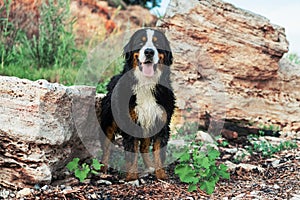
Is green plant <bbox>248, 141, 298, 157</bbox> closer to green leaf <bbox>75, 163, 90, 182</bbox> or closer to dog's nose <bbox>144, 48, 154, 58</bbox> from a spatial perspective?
dog's nose <bbox>144, 48, 154, 58</bbox>

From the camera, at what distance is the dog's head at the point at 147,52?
12.8ft

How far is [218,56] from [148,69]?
249cm

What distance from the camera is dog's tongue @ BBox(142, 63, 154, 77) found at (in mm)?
3955

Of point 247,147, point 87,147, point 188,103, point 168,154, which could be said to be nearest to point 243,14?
point 188,103

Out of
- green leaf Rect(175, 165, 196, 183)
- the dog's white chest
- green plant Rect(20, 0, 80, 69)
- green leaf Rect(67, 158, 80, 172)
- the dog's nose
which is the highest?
green plant Rect(20, 0, 80, 69)

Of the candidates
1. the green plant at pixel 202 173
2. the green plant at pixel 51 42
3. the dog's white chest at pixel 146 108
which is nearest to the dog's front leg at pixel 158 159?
the dog's white chest at pixel 146 108

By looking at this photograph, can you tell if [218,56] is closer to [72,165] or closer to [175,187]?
[175,187]

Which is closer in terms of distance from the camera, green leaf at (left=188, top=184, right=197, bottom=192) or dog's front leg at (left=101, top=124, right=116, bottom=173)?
green leaf at (left=188, top=184, right=197, bottom=192)

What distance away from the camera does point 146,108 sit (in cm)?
404

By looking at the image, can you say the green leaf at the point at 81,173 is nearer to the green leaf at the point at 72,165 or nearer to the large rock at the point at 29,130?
the green leaf at the point at 72,165

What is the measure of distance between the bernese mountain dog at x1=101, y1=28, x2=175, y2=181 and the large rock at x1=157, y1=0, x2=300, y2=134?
197 centimetres

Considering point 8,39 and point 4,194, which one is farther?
point 8,39

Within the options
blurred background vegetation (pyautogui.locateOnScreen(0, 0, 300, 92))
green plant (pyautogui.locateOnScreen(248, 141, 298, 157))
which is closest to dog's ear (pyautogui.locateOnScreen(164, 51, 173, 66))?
green plant (pyautogui.locateOnScreen(248, 141, 298, 157))

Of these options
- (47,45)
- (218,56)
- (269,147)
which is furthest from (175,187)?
(47,45)
